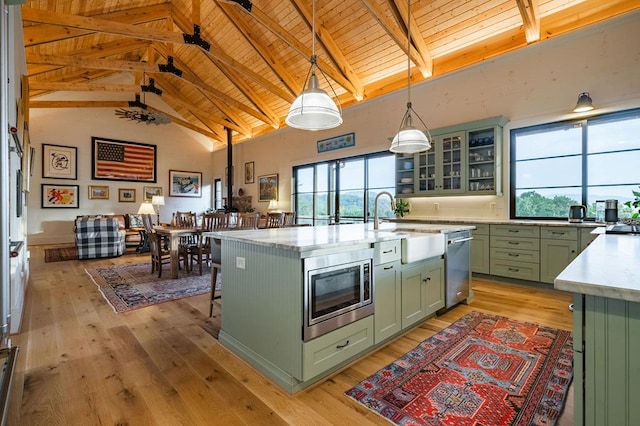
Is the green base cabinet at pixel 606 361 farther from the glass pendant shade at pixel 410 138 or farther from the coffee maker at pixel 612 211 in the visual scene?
the coffee maker at pixel 612 211

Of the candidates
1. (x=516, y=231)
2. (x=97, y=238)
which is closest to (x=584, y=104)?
(x=516, y=231)

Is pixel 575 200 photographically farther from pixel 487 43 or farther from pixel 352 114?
pixel 352 114

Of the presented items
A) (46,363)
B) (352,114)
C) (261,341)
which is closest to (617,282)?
(261,341)

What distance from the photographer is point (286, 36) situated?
201 inches

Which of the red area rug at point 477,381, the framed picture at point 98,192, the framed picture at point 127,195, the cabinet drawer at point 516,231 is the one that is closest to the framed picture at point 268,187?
the framed picture at point 127,195

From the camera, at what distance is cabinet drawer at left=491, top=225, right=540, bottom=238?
3895mm

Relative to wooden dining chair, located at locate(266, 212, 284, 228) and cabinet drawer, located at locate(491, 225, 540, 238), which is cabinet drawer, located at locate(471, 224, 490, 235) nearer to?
cabinet drawer, located at locate(491, 225, 540, 238)

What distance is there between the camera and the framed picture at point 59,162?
827cm

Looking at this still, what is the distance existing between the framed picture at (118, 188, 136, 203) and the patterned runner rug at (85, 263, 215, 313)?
16.4 ft

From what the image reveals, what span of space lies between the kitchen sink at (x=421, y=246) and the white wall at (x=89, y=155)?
982 cm

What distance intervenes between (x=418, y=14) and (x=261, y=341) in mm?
5042

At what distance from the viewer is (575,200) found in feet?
13.5

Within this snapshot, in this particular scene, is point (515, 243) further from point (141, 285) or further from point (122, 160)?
point (122, 160)

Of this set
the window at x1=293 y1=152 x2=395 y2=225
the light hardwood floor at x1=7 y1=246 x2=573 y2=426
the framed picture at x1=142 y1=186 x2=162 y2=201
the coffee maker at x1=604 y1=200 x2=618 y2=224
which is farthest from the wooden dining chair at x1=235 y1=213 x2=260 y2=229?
the framed picture at x1=142 y1=186 x2=162 y2=201
